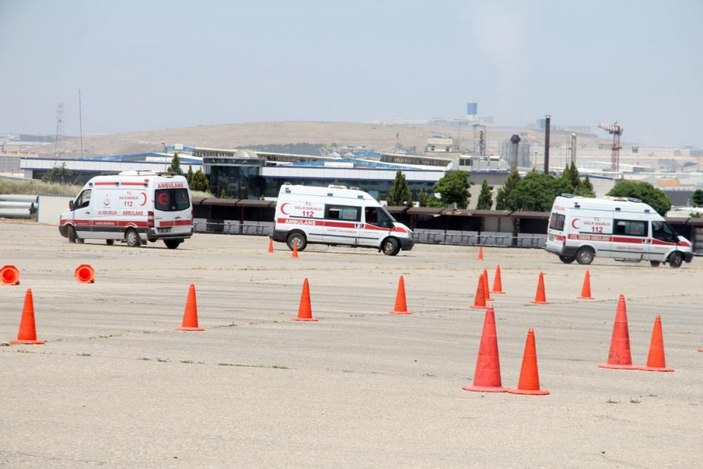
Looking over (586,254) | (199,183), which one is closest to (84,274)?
(586,254)

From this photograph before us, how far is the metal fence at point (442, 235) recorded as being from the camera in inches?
2894

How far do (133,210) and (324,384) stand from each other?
31.8m

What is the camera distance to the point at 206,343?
1627 centimetres

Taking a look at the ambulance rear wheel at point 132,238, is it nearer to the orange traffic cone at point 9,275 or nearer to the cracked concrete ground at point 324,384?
the cracked concrete ground at point 324,384

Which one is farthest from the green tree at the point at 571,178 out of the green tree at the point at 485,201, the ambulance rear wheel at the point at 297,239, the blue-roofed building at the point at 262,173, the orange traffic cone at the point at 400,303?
the orange traffic cone at the point at 400,303

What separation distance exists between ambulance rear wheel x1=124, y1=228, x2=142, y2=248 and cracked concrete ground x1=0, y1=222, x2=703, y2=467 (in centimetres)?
1663

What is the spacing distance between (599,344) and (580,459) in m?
8.77

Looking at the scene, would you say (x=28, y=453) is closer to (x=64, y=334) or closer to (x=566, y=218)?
(x=64, y=334)

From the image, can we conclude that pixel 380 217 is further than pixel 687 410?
Yes

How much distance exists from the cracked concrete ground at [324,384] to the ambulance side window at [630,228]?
2026 cm

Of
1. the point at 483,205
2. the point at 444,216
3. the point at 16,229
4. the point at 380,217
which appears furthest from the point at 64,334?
the point at 483,205

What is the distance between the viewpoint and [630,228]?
47.1m

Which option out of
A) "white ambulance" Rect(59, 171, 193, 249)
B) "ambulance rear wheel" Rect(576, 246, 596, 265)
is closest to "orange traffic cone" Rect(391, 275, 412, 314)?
"white ambulance" Rect(59, 171, 193, 249)

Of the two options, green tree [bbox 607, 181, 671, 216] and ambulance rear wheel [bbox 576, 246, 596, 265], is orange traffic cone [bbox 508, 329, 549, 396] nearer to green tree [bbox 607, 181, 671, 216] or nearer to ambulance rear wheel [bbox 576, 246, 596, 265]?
ambulance rear wheel [bbox 576, 246, 596, 265]
